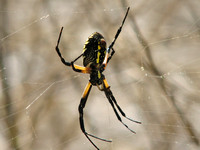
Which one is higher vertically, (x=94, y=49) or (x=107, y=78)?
(x=94, y=49)

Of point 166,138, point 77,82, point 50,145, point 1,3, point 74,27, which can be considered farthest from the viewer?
point 1,3

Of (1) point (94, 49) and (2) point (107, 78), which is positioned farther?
(2) point (107, 78)

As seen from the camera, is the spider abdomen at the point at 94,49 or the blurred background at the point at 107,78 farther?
the blurred background at the point at 107,78

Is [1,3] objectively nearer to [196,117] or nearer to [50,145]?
[50,145]

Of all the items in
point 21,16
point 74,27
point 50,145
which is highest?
point 21,16

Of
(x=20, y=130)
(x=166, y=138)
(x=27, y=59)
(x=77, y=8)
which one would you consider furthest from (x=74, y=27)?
(x=166, y=138)

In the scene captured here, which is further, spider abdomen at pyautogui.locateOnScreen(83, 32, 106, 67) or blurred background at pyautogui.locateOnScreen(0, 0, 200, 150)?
blurred background at pyautogui.locateOnScreen(0, 0, 200, 150)

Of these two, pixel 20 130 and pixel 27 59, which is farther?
pixel 27 59

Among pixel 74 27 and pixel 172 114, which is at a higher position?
pixel 74 27
